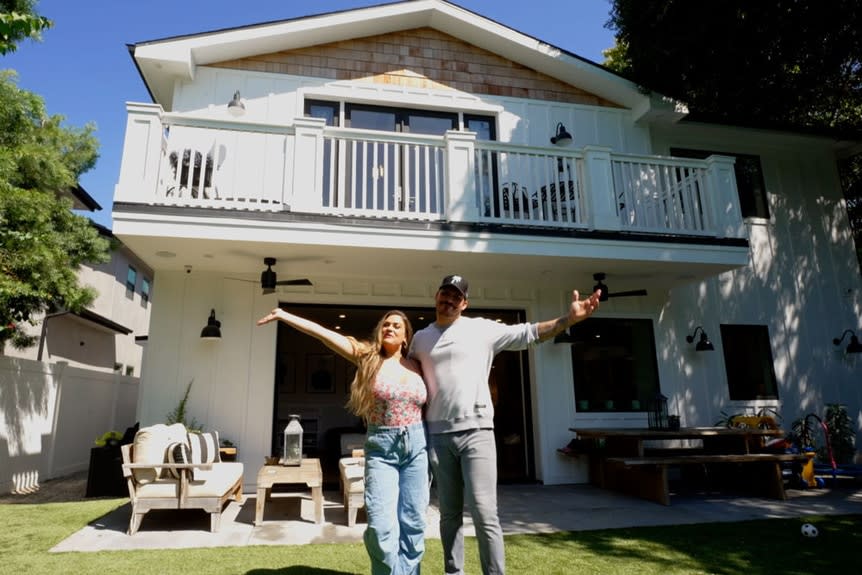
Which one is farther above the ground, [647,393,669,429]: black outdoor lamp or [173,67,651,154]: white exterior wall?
[173,67,651,154]: white exterior wall

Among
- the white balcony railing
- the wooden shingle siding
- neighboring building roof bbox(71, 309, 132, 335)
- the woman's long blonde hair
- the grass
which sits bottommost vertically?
the grass

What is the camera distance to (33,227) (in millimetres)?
7242

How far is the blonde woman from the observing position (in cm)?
249

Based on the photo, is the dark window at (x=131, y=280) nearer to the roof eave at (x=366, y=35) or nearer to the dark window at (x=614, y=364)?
the roof eave at (x=366, y=35)

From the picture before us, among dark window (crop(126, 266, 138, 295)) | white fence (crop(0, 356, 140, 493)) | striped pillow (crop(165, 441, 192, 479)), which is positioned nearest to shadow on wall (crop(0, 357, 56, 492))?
white fence (crop(0, 356, 140, 493))

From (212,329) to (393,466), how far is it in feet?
15.3

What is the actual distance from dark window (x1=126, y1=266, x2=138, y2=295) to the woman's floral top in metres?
15.1

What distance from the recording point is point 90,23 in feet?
25.8

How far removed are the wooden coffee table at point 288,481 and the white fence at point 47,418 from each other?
419cm

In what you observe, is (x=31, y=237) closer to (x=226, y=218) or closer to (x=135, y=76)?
(x=135, y=76)

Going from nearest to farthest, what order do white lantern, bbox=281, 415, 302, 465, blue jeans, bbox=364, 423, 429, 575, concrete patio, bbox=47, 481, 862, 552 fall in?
blue jeans, bbox=364, 423, 429, 575, concrete patio, bbox=47, 481, 862, 552, white lantern, bbox=281, 415, 302, 465

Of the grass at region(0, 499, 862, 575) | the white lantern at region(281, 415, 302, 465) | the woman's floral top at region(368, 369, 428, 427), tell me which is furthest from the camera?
the white lantern at region(281, 415, 302, 465)

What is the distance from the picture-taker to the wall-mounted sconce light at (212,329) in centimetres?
653

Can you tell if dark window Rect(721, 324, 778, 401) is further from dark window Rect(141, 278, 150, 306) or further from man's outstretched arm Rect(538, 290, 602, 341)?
dark window Rect(141, 278, 150, 306)
